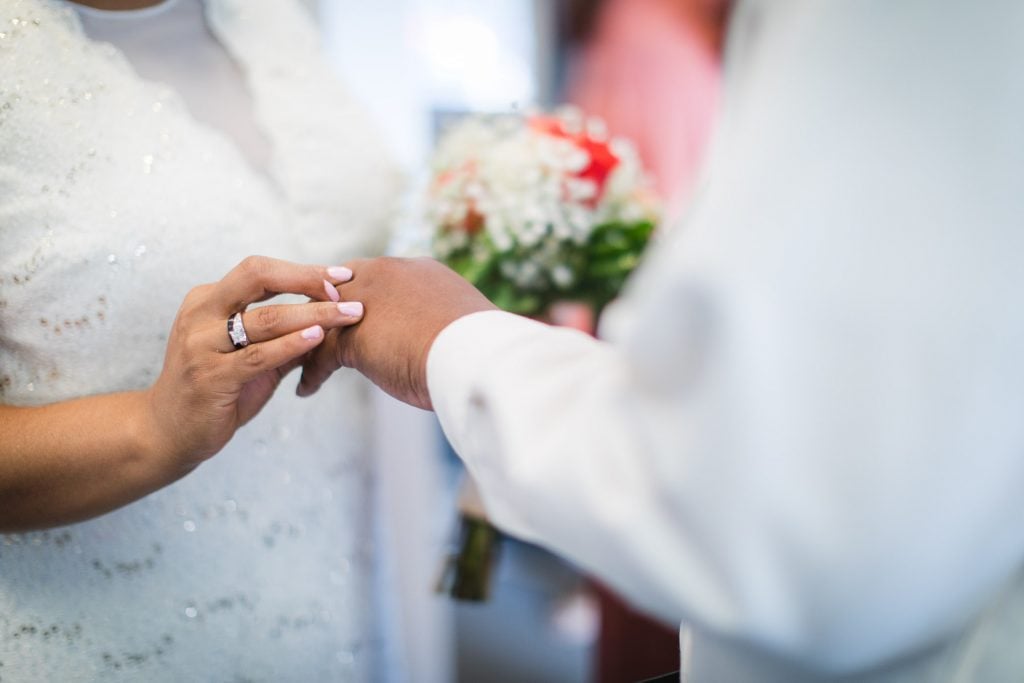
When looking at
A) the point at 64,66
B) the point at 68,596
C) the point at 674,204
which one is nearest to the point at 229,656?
the point at 68,596

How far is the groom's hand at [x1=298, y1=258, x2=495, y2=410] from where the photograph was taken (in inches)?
18.1

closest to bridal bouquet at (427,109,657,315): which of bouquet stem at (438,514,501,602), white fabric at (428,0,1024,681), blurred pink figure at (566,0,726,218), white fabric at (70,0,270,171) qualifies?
white fabric at (70,0,270,171)

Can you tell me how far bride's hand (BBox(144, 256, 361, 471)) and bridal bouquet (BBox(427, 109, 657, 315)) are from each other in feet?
0.93

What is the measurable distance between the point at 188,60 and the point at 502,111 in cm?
38

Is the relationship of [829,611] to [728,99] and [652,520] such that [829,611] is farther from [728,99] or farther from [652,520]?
[728,99]

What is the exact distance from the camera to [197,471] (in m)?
0.67

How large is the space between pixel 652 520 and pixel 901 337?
13 centimetres

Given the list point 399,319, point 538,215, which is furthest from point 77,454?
point 538,215

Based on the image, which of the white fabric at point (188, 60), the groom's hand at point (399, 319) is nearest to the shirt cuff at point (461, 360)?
the groom's hand at point (399, 319)

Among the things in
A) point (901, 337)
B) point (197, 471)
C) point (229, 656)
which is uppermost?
point (901, 337)

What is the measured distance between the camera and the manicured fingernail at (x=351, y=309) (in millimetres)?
492

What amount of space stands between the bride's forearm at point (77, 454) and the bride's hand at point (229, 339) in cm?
5

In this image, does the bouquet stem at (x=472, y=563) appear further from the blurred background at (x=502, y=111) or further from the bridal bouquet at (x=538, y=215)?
the bridal bouquet at (x=538, y=215)

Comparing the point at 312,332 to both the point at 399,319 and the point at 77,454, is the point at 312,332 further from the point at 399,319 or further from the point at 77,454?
the point at 77,454
